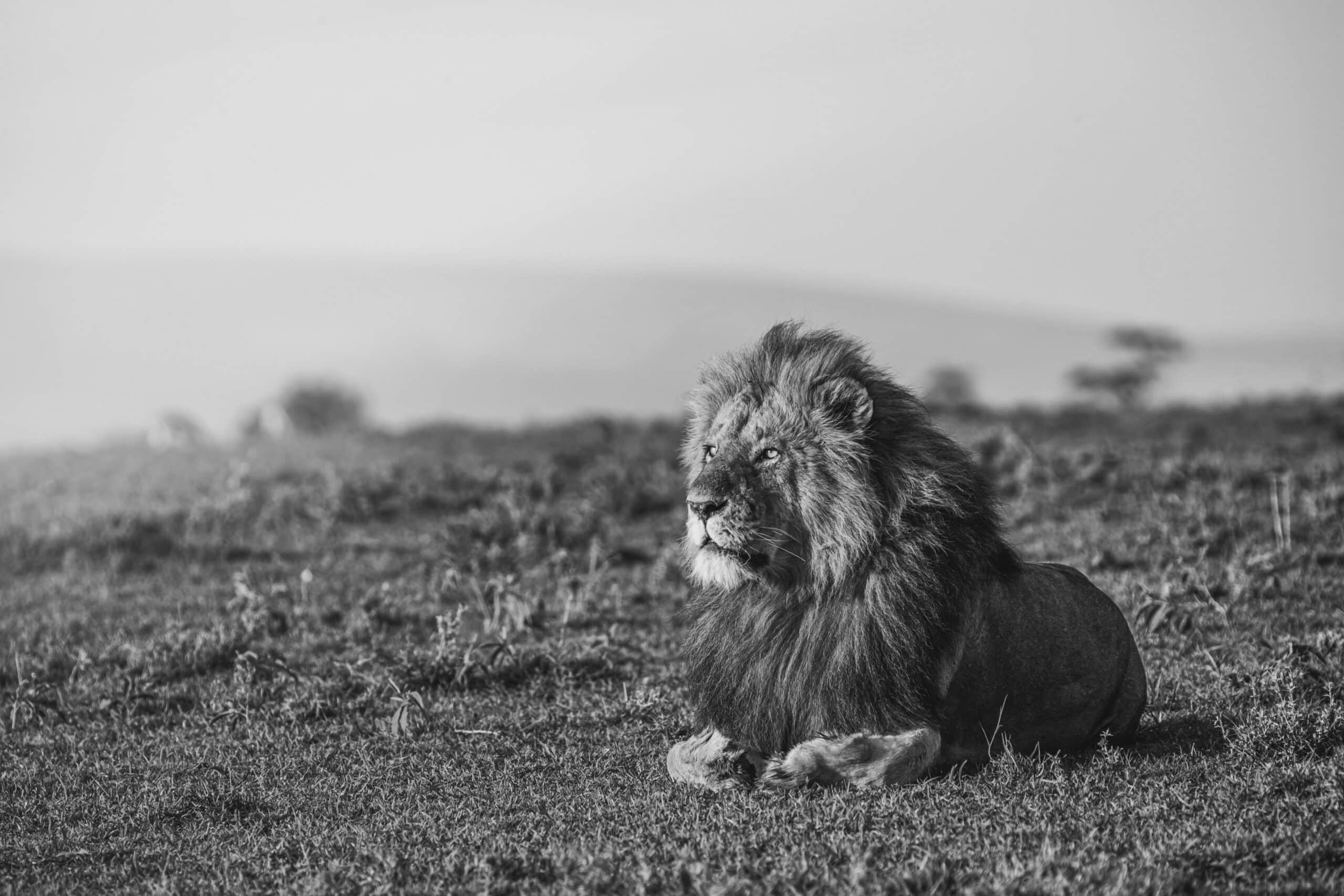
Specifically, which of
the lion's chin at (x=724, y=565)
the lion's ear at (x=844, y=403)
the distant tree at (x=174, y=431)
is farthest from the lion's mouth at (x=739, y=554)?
the distant tree at (x=174, y=431)

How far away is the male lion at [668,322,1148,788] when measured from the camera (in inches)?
295

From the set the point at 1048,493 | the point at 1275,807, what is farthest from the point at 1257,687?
the point at 1048,493

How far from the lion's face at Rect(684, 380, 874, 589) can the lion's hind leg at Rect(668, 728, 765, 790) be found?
0.86 metres

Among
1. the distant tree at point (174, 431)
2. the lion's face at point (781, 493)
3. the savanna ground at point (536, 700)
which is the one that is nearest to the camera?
the savanna ground at point (536, 700)

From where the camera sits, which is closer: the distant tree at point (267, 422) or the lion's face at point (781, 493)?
the lion's face at point (781, 493)

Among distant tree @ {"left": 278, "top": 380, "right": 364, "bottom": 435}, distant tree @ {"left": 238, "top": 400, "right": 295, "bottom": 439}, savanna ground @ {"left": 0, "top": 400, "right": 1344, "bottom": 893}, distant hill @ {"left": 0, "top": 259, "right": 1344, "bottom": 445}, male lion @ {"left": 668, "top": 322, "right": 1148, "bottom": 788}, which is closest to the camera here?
savanna ground @ {"left": 0, "top": 400, "right": 1344, "bottom": 893}

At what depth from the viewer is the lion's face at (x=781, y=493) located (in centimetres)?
759

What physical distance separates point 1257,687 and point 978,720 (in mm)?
2291

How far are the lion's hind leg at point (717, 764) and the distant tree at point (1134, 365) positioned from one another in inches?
1540

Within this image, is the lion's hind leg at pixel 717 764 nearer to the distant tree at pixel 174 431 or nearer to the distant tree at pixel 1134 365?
the distant tree at pixel 174 431

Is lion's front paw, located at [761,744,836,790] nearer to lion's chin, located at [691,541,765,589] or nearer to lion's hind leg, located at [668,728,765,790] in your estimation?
lion's hind leg, located at [668,728,765,790]

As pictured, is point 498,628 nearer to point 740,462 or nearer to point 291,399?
point 740,462

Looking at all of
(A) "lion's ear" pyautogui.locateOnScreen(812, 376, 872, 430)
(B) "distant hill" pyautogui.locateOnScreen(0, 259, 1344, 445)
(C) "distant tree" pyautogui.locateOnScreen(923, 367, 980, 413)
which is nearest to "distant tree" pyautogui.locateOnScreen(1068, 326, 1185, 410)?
(C) "distant tree" pyautogui.locateOnScreen(923, 367, 980, 413)

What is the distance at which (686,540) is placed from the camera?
799 cm
